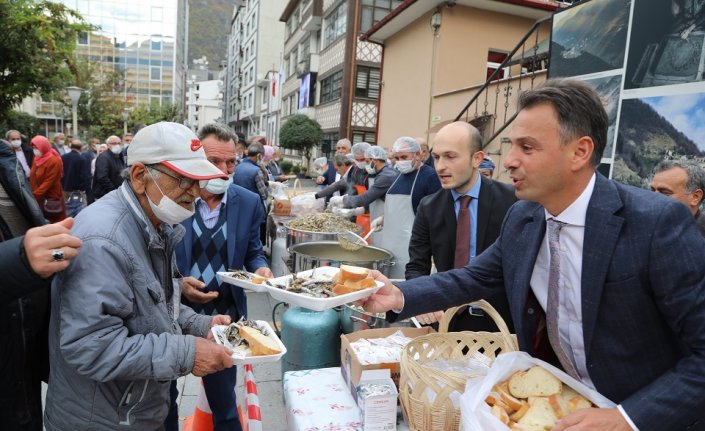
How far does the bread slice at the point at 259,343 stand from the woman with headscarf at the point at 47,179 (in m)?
7.60

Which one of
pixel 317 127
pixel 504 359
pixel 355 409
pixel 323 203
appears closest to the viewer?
pixel 504 359

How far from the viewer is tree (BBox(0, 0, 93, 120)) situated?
12.8 meters

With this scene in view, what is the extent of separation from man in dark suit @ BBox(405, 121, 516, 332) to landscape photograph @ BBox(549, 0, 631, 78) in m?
3.01

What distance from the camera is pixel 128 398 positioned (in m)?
1.80

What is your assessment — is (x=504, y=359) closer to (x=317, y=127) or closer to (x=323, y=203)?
(x=323, y=203)

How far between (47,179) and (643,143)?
29.9ft

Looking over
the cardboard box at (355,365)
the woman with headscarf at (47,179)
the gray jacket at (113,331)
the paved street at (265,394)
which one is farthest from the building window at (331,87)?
the gray jacket at (113,331)

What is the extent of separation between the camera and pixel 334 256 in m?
4.59

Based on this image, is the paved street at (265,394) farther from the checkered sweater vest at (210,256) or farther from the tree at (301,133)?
the tree at (301,133)

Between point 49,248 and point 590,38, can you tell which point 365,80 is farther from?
point 49,248

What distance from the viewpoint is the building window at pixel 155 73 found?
75.9m

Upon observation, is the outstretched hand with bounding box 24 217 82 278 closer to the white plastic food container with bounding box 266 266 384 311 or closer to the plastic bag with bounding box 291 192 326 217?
the white plastic food container with bounding box 266 266 384 311

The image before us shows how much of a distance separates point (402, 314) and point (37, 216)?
1.88 meters

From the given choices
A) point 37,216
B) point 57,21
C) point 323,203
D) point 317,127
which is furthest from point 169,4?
point 37,216
